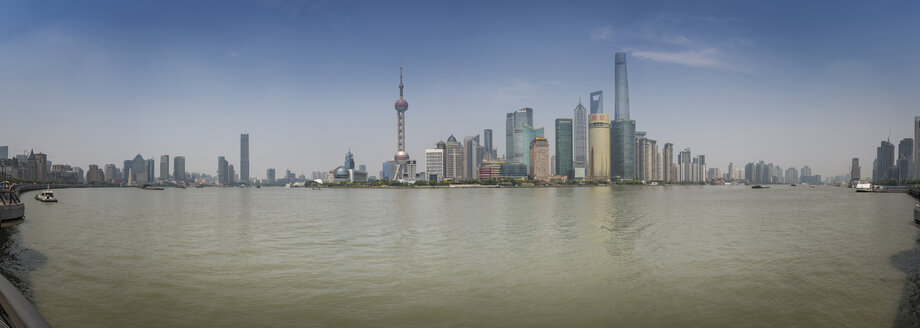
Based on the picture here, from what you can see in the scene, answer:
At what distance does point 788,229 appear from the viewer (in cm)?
5000

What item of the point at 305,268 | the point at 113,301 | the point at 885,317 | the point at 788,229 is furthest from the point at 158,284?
the point at 788,229

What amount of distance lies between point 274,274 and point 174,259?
410 inches

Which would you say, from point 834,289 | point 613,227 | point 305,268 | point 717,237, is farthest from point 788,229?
point 305,268

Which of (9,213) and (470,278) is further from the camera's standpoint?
(9,213)

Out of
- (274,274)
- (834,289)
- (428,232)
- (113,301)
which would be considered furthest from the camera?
(428,232)

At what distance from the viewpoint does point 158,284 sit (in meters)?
23.8

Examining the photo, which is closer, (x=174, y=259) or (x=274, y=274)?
(x=274, y=274)

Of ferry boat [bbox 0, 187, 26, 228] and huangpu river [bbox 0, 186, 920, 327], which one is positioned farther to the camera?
ferry boat [bbox 0, 187, 26, 228]

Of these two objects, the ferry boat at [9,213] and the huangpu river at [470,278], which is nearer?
the huangpu river at [470,278]

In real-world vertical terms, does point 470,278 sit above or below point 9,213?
below

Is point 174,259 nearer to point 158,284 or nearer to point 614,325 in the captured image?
point 158,284

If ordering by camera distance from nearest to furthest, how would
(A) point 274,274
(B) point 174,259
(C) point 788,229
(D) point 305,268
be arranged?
(A) point 274,274, (D) point 305,268, (B) point 174,259, (C) point 788,229

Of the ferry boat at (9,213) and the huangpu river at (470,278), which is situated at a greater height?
the ferry boat at (9,213)

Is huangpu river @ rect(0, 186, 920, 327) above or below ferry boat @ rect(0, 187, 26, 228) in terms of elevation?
below
